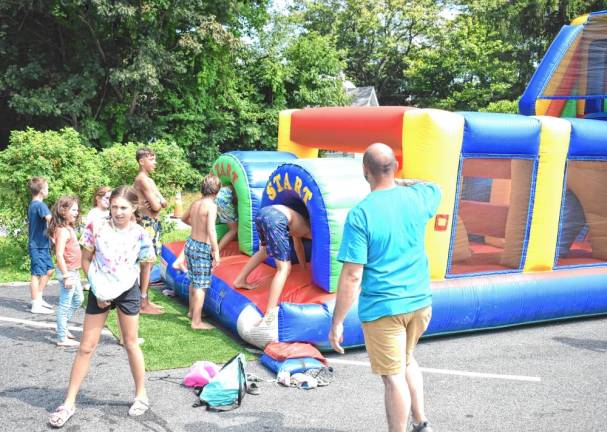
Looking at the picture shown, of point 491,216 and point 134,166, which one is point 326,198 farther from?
point 134,166

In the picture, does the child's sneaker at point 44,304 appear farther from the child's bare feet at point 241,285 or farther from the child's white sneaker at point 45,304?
the child's bare feet at point 241,285

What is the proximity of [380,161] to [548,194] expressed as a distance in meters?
3.65

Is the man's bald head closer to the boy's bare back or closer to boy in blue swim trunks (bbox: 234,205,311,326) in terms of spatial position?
boy in blue swim trunks (bbox: 234,205,311,326)

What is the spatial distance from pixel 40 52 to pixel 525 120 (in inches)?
619

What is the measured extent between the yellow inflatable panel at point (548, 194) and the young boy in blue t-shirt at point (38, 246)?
491 cm

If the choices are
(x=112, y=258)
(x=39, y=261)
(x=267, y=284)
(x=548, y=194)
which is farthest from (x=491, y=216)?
(x=39, y=261)

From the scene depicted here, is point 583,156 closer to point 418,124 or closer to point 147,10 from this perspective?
point 418,124

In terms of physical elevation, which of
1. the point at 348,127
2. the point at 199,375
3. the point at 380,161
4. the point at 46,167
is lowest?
the point at 199,375

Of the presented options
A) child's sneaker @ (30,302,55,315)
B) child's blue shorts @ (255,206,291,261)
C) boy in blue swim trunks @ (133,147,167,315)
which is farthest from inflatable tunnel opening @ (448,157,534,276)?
child's sneaker @ (30,302,55,315)

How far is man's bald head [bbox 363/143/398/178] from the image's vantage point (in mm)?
3177

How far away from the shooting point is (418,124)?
552 cm

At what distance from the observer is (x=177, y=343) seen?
5.40 meters

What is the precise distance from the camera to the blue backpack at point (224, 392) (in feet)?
13.5

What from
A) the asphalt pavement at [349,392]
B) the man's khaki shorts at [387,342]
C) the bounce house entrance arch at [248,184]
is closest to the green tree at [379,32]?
the bounce house entrance arch at [248,184]
